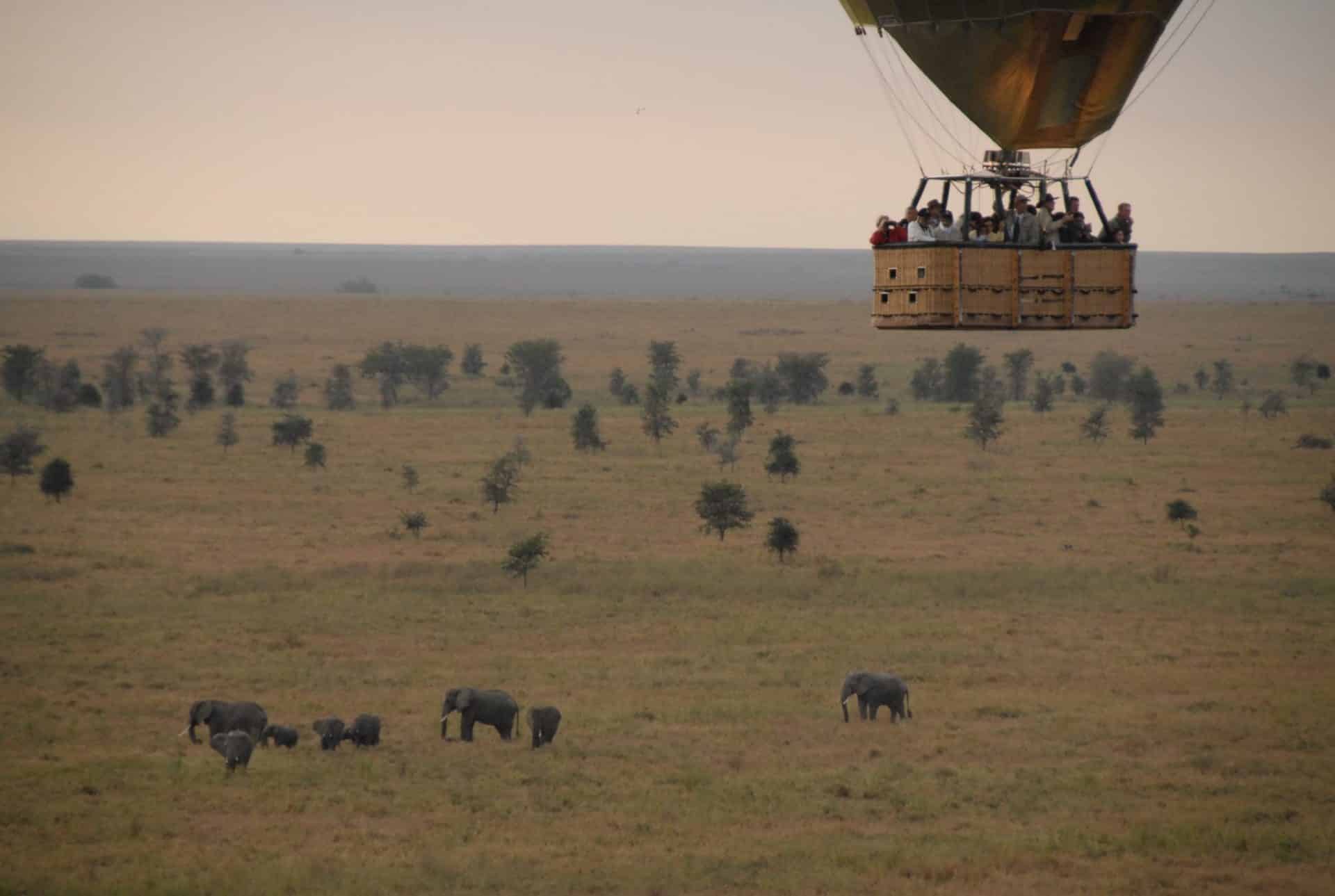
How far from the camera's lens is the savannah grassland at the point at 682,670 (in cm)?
1798

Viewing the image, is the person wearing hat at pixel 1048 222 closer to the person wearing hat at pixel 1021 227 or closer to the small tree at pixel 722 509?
the person wearing hat at pixel 1021 227

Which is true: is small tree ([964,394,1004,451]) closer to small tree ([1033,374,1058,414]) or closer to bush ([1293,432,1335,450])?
bush ([1293,432,1335,450])

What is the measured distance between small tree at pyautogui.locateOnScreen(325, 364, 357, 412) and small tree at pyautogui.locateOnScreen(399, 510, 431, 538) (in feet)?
97.3

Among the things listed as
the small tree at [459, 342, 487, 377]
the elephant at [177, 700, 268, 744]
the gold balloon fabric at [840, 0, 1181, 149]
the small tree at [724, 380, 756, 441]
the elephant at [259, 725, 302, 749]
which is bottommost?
the elephant at [259, 725, 302, 749]

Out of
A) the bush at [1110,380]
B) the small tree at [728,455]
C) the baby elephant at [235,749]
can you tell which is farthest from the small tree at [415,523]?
the bush at [1110,380]

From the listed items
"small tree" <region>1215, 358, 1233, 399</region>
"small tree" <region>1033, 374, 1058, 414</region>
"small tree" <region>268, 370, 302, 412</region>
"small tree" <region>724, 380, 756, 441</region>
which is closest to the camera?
"small tree" <region>724, 380, 756, 441</region>

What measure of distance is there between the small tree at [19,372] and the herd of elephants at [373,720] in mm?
49680

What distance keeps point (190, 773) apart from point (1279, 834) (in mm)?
10526

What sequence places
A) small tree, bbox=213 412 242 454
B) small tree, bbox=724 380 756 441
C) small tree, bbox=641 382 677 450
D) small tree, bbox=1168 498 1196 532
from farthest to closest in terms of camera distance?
small tree, bbox=724 380 756 441, small tree, bbox=641 382 677 450, small tree, bbox=213 412 242 454, small tree, bbox=1168 498 1196 532

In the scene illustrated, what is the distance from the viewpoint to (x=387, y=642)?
26.8 meters

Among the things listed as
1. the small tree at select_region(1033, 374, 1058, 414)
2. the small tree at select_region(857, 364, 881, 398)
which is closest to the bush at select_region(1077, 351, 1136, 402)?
the small tree at select_region(1033, 374, 1058, 414)

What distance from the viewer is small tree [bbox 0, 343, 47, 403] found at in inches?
2709

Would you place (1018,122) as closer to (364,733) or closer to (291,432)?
(364,733)

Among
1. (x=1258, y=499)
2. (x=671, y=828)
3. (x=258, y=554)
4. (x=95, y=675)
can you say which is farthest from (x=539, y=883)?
(x=1258, y=499)
